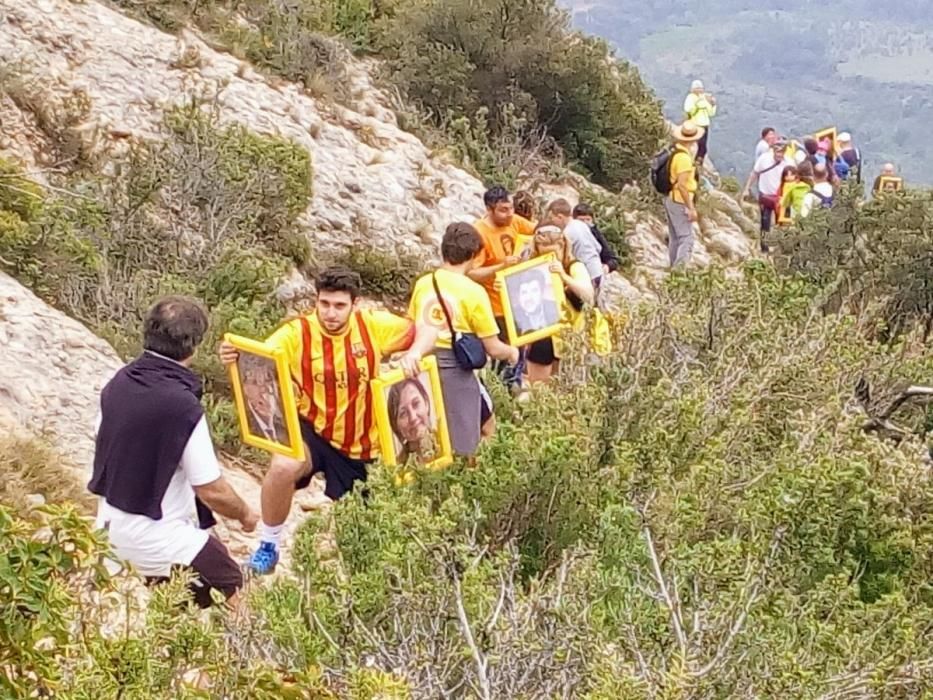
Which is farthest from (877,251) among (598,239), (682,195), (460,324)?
(460,324)

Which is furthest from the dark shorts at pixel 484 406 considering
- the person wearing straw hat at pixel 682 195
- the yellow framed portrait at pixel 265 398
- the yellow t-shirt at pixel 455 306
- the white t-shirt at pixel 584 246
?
the person wearing straw hat at pixel 682 195

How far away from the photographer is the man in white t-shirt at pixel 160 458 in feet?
11.2

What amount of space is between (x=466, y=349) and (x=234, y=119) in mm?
5931

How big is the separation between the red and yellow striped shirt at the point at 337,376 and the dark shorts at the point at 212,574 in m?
0.82

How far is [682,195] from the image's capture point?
968cm

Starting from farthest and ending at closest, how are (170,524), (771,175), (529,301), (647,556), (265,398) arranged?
(771,175)
(529,301)
(265,398)
(170,524)
(647,556)

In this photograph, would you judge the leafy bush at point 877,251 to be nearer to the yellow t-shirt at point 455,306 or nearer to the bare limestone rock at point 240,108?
the bare limestone rock at point 240,108

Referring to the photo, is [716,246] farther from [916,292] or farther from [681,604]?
[681,604]

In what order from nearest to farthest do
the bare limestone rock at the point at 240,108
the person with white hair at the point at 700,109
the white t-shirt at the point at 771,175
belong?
the bare limestone rock at the point at 240,108 → the white t-shirt at the point at 771,175 → the person with white hair at the point at 700,109

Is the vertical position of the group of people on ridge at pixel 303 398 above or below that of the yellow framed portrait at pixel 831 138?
above

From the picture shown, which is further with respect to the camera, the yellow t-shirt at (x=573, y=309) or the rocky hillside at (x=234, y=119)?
the rocky hillside at (x=234, y=119)

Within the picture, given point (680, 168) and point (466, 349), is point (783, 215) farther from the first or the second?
point (466, 349)

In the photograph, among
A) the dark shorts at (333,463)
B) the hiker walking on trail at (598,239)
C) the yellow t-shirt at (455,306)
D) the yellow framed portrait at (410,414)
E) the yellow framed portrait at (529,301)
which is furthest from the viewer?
the hiker walking on trail at (598,239)

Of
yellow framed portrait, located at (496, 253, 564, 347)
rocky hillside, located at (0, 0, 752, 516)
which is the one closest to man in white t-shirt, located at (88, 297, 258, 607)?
yellow framed portrait, located at (496, 253, 564, 347)
